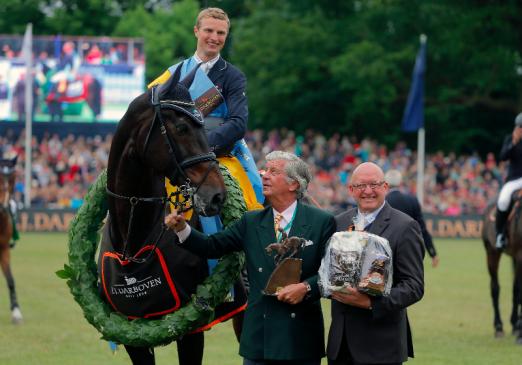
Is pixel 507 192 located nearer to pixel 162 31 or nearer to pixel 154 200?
pixel 154 200

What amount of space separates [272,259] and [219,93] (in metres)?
1.59

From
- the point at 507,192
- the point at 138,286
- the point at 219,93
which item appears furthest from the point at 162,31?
the point at 138,286

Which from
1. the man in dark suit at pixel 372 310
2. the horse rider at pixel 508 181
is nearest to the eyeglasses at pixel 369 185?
the man in dark suit at pixel 372 310

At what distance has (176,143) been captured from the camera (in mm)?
6379

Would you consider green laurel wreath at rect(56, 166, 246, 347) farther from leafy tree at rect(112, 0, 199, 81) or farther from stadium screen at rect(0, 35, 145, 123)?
leafy tree at rect(112, 0, 199, 81)

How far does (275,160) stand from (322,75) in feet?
130

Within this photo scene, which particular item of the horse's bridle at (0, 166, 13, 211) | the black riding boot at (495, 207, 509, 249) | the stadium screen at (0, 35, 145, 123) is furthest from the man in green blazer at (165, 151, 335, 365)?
the stadium screen at (0, 35, 145, 123)

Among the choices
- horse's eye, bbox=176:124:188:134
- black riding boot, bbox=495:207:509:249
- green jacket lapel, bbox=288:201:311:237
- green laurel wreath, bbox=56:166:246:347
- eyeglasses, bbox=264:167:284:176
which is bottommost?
black riding boot, bbox=495:207:509:249

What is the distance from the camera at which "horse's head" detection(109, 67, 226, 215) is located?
6.20 m

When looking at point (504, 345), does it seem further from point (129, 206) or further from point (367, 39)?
→ point (367, 39)

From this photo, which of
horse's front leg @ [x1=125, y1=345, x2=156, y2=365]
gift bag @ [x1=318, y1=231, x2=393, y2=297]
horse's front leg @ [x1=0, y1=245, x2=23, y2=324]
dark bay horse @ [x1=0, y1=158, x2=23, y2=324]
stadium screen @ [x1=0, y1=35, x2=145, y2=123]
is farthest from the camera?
stadium screen @ [x1=0, y1=35, x2=145, y2=123]

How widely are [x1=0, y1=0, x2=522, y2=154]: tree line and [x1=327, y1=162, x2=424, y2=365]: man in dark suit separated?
35431 mm

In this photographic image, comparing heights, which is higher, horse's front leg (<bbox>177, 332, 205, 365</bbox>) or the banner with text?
horse's front leg (<bbox>177, 332, 205, 365</bbox>)

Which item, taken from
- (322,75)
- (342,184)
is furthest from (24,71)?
(322,75)
